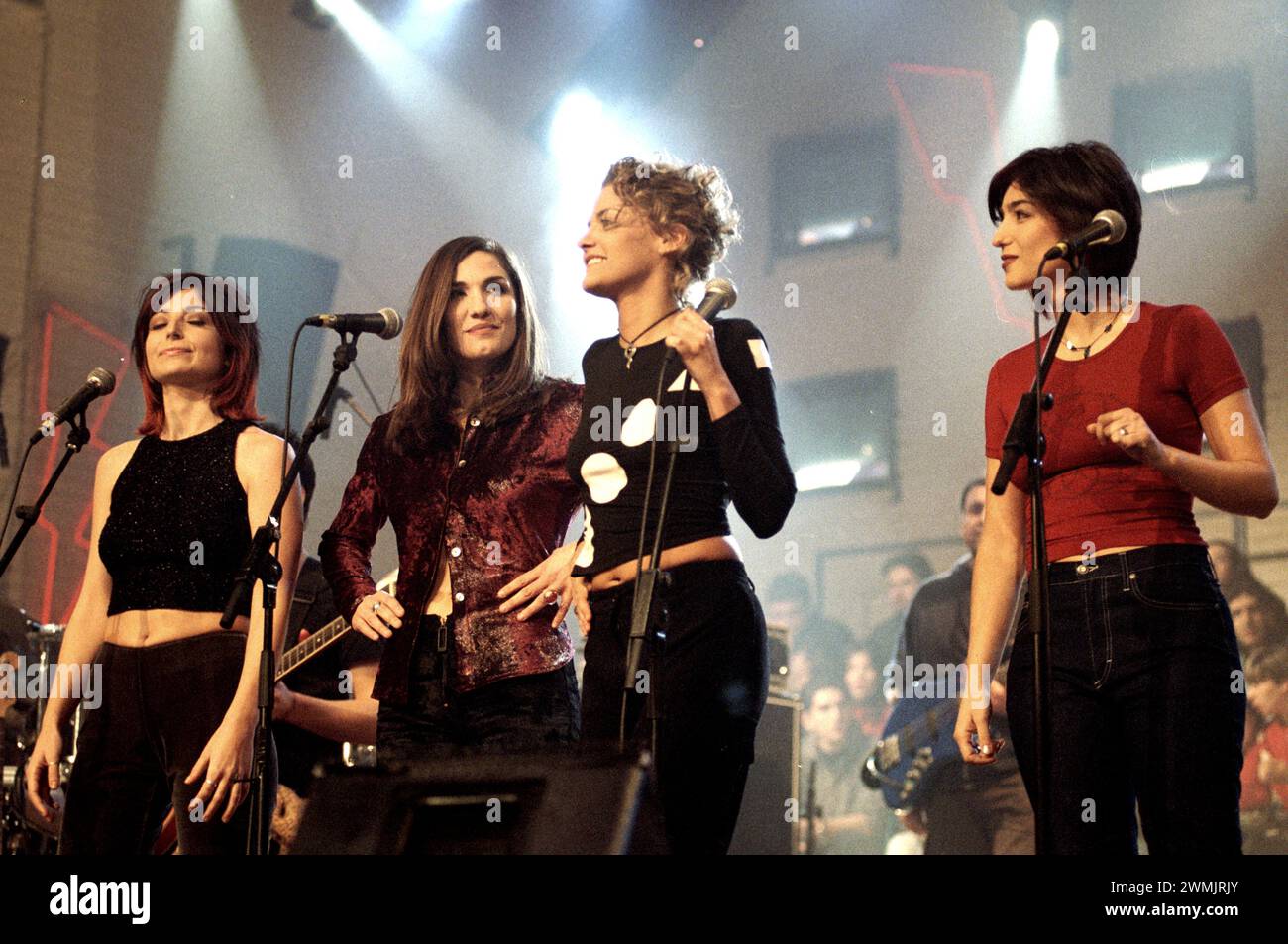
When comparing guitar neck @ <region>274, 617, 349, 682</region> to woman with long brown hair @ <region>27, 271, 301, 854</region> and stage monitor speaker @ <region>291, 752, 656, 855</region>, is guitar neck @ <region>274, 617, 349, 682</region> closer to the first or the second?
woman with long brown hair @ <region>27, 271, 301, 854</region>

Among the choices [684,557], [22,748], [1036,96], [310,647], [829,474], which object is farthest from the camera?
[829,474]

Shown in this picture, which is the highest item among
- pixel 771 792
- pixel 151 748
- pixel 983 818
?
pixel 151 748

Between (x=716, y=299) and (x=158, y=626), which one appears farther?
(x=158, y=626)

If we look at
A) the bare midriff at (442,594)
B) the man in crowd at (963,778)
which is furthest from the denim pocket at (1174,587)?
the man in crowd at (963,778)

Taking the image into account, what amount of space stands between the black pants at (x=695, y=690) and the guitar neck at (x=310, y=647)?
1.48 meters

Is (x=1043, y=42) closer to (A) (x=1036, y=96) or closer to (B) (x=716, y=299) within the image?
(A) (x=1036, y=96)

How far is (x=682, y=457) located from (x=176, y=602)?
1.15 metres

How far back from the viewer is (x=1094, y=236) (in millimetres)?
2492

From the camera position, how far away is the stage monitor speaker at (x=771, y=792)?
5309mm

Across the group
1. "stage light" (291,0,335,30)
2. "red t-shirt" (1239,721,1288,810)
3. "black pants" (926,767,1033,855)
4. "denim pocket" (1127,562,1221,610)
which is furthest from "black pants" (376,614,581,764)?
"stage light" (291,0,335,30)

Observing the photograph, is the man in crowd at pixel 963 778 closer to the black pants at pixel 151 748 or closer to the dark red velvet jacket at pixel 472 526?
the dark red velvet jacket at pixel 472 526

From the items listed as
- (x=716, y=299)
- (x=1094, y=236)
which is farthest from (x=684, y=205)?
(x=1094, y=236)

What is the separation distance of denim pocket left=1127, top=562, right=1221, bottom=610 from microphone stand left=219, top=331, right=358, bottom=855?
153cm

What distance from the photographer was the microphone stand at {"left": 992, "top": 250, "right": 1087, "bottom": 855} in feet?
7.36
